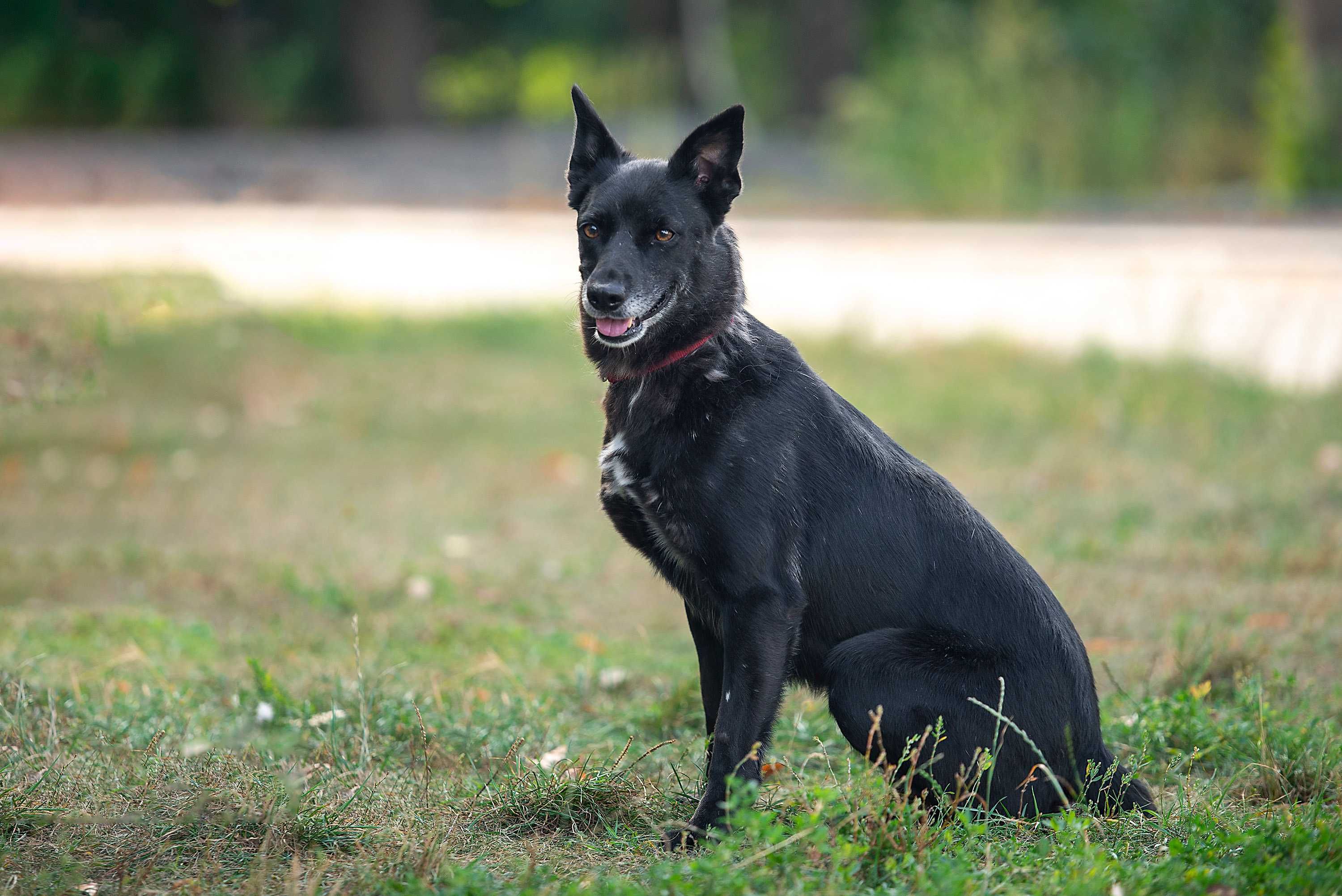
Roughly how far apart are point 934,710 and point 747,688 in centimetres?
46

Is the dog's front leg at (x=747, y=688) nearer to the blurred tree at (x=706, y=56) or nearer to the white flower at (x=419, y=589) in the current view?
the white flower at (x=419, y=589)

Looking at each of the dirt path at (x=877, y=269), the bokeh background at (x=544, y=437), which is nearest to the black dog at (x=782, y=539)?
the bokeh background at (x=544, y=437)

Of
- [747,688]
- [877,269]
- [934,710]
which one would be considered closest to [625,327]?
[747,688]

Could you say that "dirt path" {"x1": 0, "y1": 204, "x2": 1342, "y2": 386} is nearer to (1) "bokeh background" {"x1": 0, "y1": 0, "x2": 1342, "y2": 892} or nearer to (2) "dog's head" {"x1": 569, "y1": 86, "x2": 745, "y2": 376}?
(1) "bokeh background" {"x1": 0, "y1": 0, "x2": 1342, "y2": 892}

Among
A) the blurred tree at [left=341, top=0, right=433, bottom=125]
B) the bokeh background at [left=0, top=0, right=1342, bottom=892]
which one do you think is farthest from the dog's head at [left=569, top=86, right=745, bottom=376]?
the blurred tree at [left=341, top=0, right=433, bottom=125]

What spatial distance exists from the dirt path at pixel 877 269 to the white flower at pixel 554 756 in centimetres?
511

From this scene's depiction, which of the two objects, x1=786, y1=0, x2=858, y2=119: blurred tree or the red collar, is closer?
the red collar

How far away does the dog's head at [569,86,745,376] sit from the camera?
3463 mm

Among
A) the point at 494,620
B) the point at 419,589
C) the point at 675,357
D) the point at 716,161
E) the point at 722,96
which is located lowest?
the point at 494,620

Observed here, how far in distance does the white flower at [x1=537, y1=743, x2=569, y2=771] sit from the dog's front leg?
591 millimetres

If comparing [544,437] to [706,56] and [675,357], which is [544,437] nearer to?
[675,357]

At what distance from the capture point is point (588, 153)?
3.74m

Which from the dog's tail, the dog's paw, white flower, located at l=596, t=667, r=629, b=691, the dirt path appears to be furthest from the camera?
the dirt path

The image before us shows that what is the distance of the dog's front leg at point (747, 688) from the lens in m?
3.21
